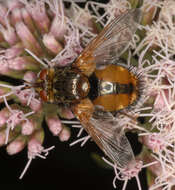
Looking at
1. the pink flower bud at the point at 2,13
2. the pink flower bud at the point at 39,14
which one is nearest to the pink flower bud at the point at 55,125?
the pink flower bud at the point at 39,14

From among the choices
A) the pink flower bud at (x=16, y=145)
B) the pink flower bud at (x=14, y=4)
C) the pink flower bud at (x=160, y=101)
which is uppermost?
the pink flower bud at (x=14, y=4)

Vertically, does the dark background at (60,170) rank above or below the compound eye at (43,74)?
below

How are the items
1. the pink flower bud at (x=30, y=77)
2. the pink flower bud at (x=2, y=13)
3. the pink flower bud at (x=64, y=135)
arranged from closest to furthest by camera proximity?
the pink flower bud at (x=30, y=77) < the pink flower bud at (x=64, y=135) < the pink flower bud at (x=2, y=13)

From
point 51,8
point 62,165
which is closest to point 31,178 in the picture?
point 62,165

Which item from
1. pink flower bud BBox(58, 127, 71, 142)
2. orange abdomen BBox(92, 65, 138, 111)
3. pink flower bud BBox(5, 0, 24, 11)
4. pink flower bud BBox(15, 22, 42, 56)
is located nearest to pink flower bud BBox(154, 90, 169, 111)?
orange abdomen BBox(92, 65, 138, 111)

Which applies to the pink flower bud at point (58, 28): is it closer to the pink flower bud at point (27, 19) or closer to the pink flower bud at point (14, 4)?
the pink flower bud at point (27, 19)
